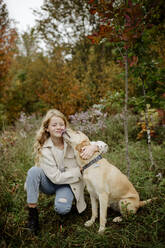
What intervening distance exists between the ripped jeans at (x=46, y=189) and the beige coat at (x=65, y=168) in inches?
3.5

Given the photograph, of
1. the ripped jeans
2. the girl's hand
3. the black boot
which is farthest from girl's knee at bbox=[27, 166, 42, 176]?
the girl's hand

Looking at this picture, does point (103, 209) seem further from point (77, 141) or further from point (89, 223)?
point (77, 141)

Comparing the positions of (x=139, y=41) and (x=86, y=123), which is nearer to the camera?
(x=139, y=41)

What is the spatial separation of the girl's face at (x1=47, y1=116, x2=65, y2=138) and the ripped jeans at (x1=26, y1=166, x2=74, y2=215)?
1.68 feet

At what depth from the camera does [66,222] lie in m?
2.52

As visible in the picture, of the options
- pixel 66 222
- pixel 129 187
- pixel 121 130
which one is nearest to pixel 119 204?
pixel 129 187

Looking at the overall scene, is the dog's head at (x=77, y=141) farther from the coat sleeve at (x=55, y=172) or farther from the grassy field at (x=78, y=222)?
the grassy field at (x=78, y=222)

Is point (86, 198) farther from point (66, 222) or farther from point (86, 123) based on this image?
point (86, 123)

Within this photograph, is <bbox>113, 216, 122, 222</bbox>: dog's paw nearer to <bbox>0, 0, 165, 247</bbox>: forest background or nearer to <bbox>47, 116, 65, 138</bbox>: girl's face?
<bbox>0, 0, 165, 247</bbox>: forest background

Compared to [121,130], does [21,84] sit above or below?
above

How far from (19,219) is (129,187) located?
56.8 inches

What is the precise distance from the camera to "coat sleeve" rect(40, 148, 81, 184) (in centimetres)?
244

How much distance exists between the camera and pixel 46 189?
101 inches

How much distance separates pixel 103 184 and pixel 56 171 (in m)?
0.65
